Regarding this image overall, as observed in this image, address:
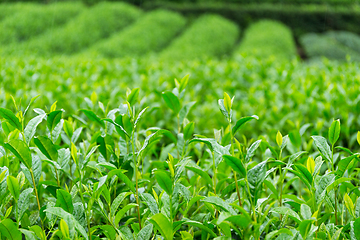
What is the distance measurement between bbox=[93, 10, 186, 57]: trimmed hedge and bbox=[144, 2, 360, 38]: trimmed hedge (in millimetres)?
2647

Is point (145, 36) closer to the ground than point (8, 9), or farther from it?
closer to the ground

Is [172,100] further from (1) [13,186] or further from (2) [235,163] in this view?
(1) [13,186]

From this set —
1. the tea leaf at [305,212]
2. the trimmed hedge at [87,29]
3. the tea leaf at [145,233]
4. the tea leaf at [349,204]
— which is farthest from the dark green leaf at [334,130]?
the trimmed hedge at [87,29]

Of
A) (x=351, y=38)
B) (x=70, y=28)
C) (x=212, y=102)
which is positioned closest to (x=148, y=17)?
(x=70, y=28)

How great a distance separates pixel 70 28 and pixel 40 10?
2.94 m

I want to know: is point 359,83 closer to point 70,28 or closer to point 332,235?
point 332,235

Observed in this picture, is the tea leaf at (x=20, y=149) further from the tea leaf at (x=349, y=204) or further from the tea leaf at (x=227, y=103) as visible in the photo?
the tea leaf at (x=349, y=204)

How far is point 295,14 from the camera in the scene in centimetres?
1984

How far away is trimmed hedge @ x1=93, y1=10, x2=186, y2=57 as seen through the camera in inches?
513

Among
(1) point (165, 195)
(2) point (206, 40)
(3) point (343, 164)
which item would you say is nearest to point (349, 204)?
(3) point (343, 164)

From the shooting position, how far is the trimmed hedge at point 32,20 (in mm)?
14836

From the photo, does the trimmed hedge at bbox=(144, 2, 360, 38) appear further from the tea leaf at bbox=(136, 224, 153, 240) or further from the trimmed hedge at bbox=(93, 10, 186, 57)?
the tea leaf at bbox=(136, 224, 153, 240)

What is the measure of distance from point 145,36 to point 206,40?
3.40 meters

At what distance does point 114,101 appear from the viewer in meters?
2.99
